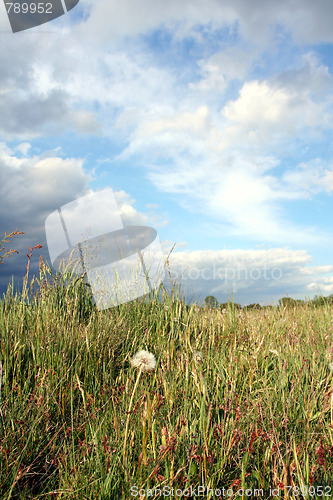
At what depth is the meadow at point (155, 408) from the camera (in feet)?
5.89

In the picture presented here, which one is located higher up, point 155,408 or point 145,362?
point 145,362

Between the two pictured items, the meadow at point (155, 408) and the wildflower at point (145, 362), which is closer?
the meadow at point (155, 408)

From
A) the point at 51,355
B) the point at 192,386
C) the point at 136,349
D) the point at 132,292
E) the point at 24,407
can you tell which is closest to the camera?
the point at 24,407

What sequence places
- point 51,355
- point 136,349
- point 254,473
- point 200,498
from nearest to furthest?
1. point 200,498
2. point 254,473
3. point 51,355
4. point 136,349

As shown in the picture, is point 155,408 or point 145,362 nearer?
point 155,408

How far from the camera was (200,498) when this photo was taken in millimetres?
1812

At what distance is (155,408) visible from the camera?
211 centimetres

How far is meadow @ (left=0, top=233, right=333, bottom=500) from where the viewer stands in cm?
179

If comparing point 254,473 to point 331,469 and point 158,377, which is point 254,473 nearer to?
point 331,469

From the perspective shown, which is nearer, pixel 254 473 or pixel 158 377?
pixel 254 473

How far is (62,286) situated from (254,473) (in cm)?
355

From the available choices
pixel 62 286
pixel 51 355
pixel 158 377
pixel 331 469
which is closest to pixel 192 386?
pixel 158 377

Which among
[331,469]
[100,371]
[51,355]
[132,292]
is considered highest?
[132,292]

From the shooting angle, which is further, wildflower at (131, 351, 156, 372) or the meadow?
wildflower at (131, 351, 156, 372)
